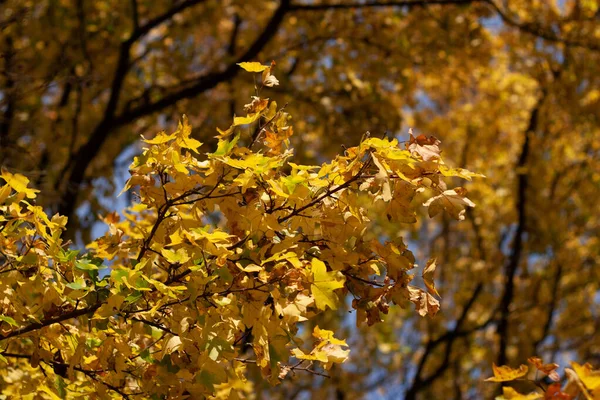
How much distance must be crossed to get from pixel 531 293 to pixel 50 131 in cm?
596

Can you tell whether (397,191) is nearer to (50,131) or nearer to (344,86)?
(344,86)

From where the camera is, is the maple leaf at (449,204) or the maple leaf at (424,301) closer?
the maple leaf at (449,204)

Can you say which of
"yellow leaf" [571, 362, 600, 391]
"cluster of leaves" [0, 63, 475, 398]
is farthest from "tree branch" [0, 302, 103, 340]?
"yellow leaf" [571, 362, 600, 391]

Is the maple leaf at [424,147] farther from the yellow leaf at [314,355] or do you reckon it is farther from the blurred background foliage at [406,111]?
the blurred background foliage at [406,111]

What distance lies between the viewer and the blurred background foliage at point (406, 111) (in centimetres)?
612

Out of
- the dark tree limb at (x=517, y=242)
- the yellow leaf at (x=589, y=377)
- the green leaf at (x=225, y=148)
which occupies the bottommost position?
the dark tree limb at (x=517, y=242)

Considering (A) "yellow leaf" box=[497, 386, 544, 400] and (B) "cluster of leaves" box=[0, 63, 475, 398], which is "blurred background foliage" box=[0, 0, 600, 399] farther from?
(A) "yellow leaf" box=[497, 386, 544, 400]

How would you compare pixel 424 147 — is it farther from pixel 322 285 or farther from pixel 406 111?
pixel 406 111

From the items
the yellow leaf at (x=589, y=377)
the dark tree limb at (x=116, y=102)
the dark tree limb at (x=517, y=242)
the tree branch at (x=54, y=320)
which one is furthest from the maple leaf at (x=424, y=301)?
the dark tree limb at (x=517, y=242)

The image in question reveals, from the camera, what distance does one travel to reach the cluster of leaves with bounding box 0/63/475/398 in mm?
1883

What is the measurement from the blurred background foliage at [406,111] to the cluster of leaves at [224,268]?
249 centimetres

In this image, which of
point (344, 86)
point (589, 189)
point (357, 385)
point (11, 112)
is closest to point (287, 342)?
point (344, 86)

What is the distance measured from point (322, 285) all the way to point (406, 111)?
8.32m

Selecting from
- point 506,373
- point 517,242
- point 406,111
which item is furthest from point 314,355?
point 406,111
